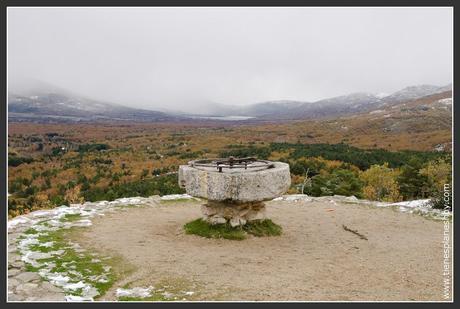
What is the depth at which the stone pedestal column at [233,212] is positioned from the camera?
491 inches

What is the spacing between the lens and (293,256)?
1073 cm

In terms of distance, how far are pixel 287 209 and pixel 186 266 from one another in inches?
296

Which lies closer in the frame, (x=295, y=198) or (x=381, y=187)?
(x=295, y=198)

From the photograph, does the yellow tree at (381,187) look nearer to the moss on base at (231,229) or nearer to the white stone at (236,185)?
the moss on base at (231,229)

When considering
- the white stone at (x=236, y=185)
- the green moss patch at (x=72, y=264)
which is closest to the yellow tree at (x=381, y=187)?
the white stone at (x=236, y=185)

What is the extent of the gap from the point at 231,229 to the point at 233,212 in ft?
1.61

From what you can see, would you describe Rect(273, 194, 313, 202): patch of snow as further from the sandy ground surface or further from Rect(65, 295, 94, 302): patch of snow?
Rect(65, 295, 94, 302): patch of snow

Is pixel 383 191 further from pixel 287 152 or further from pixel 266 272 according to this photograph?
pixel 287 152

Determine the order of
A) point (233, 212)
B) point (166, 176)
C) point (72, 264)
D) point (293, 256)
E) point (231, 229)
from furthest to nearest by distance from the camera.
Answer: point (166, 176)
point (233, 212)
point (231, 229)
point (293, 256)
point (72, 264)

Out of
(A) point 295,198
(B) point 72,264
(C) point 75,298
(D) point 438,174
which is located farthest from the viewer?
(D) point 438,174

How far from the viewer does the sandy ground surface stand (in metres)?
8.43

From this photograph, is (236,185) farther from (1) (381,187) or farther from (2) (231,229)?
(1) (381,187)

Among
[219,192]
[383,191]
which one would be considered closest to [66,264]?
[219,192]

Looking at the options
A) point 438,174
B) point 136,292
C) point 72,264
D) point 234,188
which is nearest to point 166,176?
point 438,174
